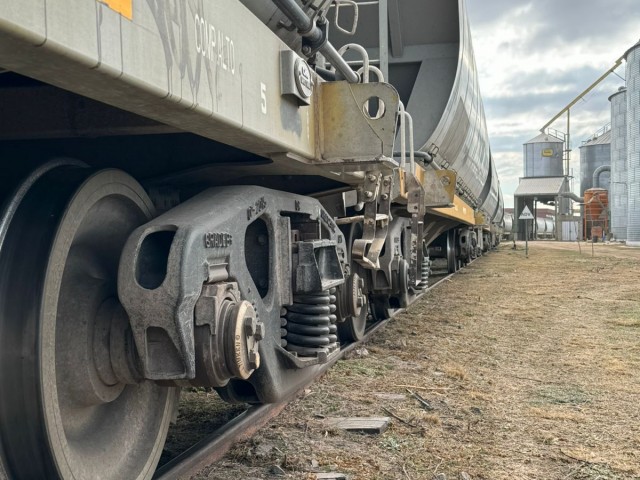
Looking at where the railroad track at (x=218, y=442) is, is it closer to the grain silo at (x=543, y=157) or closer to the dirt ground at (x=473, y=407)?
the dirt ground at (x=473, y=407)

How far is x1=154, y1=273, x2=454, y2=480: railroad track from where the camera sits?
3012mm

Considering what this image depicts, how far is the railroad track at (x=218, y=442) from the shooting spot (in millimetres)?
3012

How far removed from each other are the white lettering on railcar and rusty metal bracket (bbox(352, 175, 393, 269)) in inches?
100

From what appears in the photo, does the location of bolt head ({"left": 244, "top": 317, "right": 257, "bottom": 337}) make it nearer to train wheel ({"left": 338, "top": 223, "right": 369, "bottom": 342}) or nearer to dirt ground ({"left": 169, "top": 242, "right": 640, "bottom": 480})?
dirt ground ({"left": 169, "top": 242, "right": 640, "bottom": 480})

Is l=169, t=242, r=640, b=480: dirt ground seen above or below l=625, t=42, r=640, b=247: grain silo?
below

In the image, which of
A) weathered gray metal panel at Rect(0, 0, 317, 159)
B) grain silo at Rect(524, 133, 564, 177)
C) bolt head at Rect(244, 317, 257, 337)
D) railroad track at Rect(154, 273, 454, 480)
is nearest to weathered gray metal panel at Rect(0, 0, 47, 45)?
weathered gray metal panel at Rect(0, 0, 317, 159)

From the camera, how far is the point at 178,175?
121 inches

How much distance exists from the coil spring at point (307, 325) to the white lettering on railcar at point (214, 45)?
1.64 m

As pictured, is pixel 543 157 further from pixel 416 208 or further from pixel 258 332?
pixel 258 332

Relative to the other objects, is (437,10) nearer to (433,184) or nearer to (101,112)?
(433,184)

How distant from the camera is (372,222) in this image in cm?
466

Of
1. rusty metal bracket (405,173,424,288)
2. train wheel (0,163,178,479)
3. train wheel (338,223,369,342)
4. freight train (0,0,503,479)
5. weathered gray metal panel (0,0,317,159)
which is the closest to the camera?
weathered gray metal panel (0,0,317,159)

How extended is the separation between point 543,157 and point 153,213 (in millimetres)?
58118

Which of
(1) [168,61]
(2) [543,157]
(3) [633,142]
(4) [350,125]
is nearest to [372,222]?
(4) [350,125]
